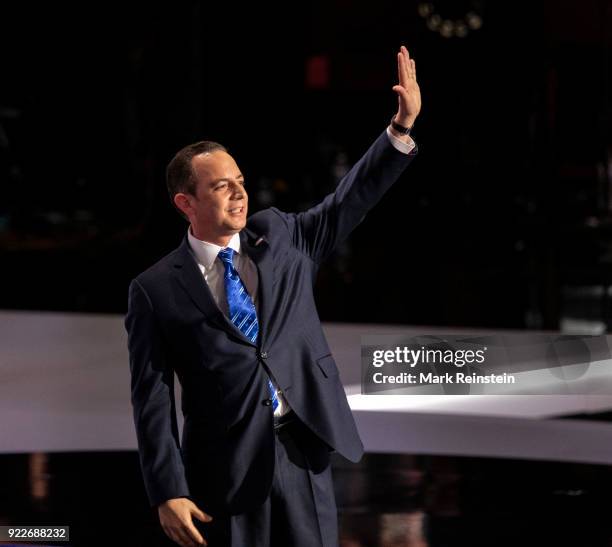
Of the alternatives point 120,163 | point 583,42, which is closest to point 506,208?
point 583,42

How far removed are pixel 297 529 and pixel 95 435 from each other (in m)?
3.26

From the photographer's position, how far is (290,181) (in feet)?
36.3

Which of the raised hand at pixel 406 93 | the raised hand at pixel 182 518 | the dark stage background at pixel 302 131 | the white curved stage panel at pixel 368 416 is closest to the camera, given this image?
the raised hand at pixel 182 518

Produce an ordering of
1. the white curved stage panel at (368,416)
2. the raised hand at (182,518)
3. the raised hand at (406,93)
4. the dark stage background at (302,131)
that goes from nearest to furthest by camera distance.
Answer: the raised hand at (182,518), the raised hand at (406,93), the white curved stage panel at (368,416), the dark stage background at (302,131)

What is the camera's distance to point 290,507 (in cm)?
214

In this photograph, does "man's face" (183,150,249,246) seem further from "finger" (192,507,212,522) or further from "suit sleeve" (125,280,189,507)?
"finger" (192,507,212,522)

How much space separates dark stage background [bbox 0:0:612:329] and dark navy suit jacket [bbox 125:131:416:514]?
784 centimetres

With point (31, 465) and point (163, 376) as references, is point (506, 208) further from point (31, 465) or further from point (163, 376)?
point (163, 376)

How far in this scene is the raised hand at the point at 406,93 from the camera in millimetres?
2215

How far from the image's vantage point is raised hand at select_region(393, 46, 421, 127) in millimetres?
2215

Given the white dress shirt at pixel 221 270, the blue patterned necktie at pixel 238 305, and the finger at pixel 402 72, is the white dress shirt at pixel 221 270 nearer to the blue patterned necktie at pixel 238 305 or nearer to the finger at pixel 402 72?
the blue patterned necktie at pixel 238 305

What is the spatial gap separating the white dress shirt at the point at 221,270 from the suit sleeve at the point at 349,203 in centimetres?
16

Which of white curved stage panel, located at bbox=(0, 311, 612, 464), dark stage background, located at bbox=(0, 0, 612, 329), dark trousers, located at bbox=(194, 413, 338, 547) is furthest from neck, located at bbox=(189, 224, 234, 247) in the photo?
dark stage background, located at bbox=(0, 0, 612, 329)

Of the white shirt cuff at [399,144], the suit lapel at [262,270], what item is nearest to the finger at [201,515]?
the suit lapel at [262,270]
